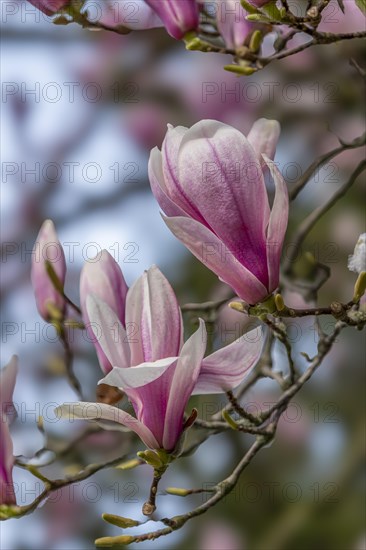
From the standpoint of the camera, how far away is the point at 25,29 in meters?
1.88

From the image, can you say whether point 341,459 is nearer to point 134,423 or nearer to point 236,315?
point 236,315

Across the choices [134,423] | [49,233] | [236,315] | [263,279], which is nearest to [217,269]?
[263,279]

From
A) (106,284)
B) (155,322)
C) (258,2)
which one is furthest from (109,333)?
(258,2)

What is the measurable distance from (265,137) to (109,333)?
0.70 feet

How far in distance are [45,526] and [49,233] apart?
4.03ft

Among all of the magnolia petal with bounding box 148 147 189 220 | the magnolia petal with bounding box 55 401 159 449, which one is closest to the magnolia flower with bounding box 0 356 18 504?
the magnolia petal with bounding box 55 401 159 449

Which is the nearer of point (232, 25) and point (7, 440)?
point (7, 440)

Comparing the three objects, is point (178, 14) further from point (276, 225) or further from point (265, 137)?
point (276, 225)

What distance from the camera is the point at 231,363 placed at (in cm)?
69

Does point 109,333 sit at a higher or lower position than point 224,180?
lower

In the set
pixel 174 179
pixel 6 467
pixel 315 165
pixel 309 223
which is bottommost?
pixel 6 467

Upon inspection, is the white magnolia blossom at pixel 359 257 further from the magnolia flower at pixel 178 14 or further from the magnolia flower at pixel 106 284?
the magnolia flower at pixel 178 14

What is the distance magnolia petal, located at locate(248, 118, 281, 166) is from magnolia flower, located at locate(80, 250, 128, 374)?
193 mm

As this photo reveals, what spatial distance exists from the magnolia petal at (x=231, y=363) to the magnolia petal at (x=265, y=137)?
0.16 metres
